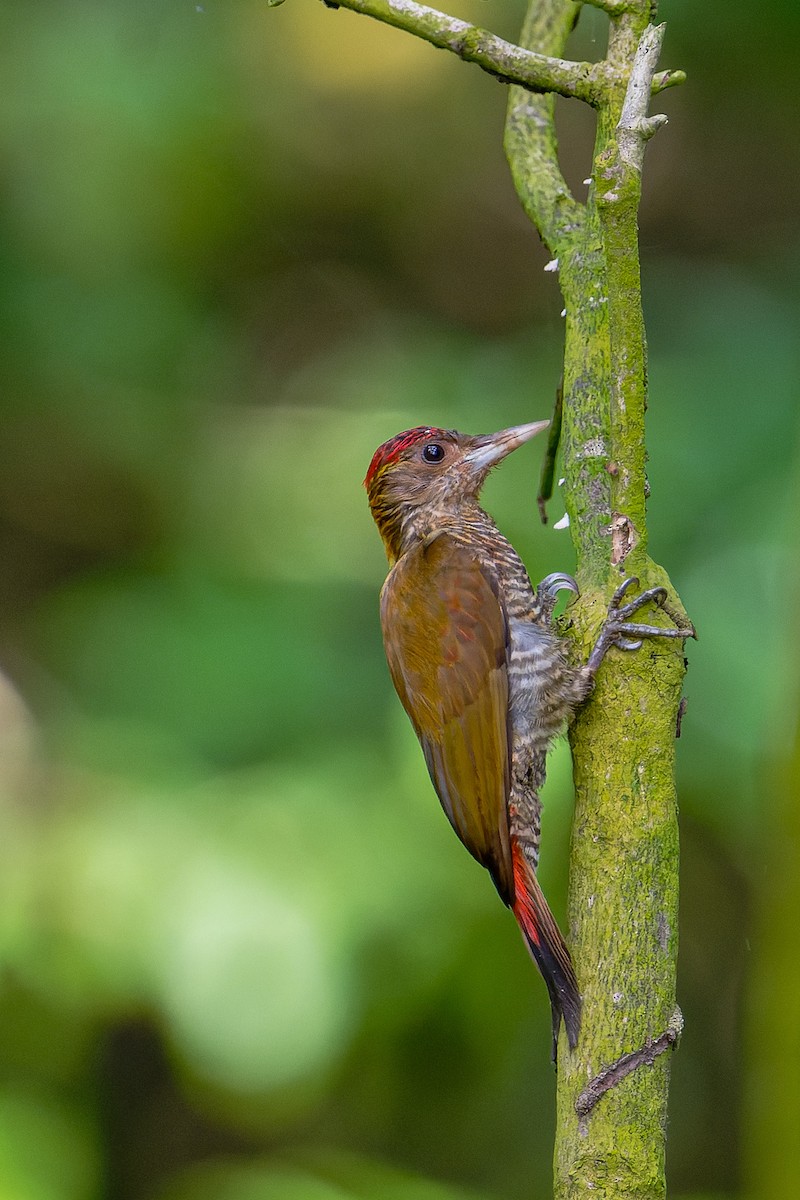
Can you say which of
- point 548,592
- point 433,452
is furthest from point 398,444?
point 548,592

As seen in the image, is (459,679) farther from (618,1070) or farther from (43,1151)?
(43,1151)

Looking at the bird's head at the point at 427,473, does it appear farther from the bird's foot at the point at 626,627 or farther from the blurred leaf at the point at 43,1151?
the blurred leaf at the point at 43,1151

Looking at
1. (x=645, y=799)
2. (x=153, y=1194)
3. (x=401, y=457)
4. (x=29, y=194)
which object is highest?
(x=29, y=194)

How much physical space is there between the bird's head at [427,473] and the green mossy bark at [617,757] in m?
0.79

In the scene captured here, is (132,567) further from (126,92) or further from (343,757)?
(126,92)

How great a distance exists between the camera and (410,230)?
16.2ft

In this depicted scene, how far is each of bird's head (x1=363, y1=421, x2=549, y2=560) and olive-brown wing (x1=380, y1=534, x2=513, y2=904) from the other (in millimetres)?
167

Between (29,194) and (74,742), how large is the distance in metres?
1.91

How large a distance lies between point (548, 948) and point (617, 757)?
33cm

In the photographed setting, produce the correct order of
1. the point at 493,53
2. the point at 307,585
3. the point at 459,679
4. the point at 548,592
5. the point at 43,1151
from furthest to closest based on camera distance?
the point at 307,585 < the point at 43,1151 < the point at 548,592 < the point at 459,679 < the point at 493,53

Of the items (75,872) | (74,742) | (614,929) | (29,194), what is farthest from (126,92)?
(614,929)

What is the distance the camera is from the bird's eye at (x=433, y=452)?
246cm

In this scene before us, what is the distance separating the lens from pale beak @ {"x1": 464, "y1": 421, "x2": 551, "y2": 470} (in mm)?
2379

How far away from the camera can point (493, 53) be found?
1.47 m
